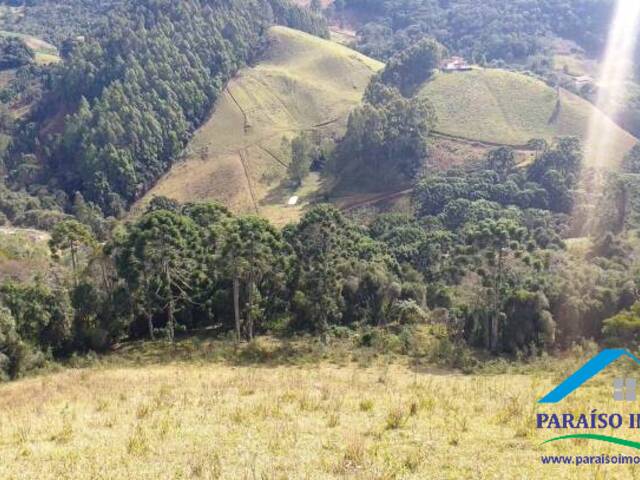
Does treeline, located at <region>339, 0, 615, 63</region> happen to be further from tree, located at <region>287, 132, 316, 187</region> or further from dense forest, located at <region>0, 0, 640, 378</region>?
tree, located at <region>287, 132, 316, 187</region>

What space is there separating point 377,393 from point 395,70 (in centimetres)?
9633

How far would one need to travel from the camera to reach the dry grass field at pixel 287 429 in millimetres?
10918

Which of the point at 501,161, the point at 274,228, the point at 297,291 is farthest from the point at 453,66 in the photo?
the point at 297,291

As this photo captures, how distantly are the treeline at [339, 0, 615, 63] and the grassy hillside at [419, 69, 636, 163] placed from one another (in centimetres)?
4651

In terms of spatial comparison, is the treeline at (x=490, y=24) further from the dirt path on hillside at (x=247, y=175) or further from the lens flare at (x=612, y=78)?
the dirt path on hillside at (x=247, y=175)

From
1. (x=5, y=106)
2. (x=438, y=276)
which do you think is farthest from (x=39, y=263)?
(x=5, y=106)

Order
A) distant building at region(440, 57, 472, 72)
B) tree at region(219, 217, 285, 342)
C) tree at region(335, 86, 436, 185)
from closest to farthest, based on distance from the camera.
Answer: tree at region(219, 217, 285, 342)
tree at region(335, 86, 436, 185)
distant building at region(440, 57, 472, 72)

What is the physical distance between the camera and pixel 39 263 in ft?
144

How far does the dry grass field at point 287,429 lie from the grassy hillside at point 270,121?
2134 inches

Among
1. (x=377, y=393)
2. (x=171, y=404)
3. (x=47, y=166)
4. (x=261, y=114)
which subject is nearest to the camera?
(x=171, y=404)

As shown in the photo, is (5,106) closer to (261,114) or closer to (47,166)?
(47,166)

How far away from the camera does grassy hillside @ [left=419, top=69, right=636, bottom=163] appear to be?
297ft

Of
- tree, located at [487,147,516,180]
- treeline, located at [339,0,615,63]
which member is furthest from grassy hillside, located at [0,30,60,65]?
tree, located at [487,147,516,180]

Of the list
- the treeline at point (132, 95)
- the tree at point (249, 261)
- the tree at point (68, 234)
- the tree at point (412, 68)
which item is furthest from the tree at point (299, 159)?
the tree at point (68, 234)
